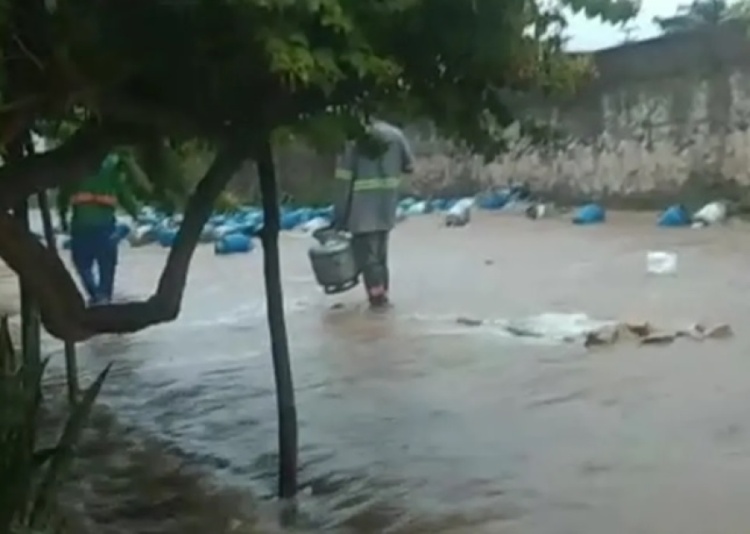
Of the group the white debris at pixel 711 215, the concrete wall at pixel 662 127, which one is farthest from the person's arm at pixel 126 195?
the white debris at pixel 711 215

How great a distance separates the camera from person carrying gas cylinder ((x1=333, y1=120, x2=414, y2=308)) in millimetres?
12406

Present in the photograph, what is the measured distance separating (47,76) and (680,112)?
17880 millimetres

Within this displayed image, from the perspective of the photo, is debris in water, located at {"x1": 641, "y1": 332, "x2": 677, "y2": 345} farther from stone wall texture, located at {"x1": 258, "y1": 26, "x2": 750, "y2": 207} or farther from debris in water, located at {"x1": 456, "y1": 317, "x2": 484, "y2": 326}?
stone wall texture, located at {"x1": 258, "y1": 26, "x2": 750, "y2": 207}

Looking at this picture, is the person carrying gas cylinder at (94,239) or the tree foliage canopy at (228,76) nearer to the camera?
the tree foliage canopy at (228,76)

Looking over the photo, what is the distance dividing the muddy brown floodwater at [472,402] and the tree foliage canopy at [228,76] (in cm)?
135

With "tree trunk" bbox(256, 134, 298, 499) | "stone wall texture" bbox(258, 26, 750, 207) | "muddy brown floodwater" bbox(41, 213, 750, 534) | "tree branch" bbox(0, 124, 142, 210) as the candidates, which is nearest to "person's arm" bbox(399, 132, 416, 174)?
"muddy brown floodwater" bbox(41, 213, 750, 534)

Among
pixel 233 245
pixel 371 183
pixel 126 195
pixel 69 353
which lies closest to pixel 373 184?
pixel 371 183

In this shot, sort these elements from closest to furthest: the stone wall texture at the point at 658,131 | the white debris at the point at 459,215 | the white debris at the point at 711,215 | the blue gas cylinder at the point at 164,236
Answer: the white debris at the point at 711,215 < the stone wall texture at the point at 658,131 < the blue gas cylinder at the point at 164,236 < the white debris at the point at 459,215

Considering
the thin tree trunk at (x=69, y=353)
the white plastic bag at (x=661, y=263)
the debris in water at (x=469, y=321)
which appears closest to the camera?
the thin tree trunk at (x=69, y=353)

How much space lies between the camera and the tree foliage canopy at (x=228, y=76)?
154 inches

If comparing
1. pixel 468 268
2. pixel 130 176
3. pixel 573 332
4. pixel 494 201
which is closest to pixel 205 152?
pixel 130 176

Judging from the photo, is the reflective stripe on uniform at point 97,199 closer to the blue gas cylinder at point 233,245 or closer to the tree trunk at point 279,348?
the tree trunk at point 279,348

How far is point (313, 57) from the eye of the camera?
3.80 m

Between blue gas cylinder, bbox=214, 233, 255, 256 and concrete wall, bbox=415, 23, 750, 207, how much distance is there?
3.94 meters
